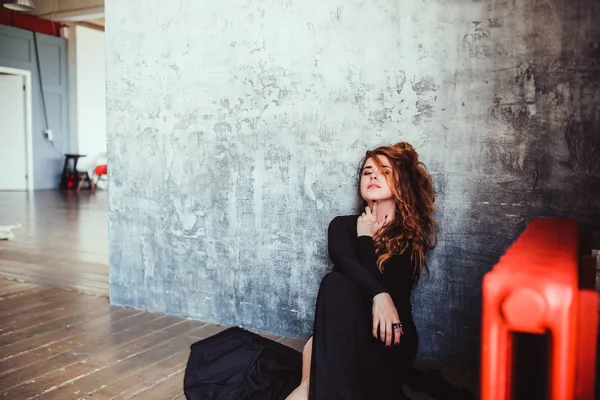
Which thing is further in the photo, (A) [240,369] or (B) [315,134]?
(B) [315,134]

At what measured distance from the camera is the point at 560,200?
2004mm

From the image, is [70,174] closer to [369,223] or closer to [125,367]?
[125,367]

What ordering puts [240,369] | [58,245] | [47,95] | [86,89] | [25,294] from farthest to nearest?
1. [86,89]
2. [47,95]
3. [58,245]
4. [25,294]
5. [240,369]

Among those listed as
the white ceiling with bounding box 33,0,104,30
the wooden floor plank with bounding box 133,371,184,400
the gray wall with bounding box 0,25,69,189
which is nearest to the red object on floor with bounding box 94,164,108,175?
the gray wall with bounding box 0,25,69,189

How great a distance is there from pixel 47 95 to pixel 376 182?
10.8 m

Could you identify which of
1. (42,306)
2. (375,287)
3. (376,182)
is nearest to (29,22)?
(42,306)

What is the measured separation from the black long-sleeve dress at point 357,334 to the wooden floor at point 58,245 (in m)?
2.11

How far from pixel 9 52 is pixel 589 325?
11.6m

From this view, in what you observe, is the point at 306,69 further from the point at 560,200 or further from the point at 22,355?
the point at 22,355

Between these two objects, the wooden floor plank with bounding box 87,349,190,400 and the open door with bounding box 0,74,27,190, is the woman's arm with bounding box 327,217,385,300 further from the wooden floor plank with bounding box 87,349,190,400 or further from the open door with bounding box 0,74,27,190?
the open door with bounding box 0,74,27,190

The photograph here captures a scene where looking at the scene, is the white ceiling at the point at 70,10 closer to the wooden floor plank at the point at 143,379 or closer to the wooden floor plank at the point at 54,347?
the wooden floor plank at the point at 54,347

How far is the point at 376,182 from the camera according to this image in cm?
206

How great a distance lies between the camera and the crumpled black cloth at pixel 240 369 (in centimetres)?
200

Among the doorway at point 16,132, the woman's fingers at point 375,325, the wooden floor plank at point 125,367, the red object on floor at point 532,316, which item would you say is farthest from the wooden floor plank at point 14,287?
the doorway at point 16,132
